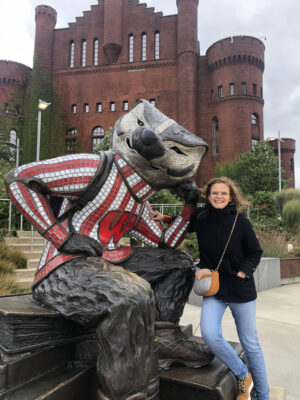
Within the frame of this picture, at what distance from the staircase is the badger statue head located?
3.99 metres

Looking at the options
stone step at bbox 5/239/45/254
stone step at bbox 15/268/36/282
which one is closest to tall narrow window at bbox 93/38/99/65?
stone step at bbox 5/239/45/254

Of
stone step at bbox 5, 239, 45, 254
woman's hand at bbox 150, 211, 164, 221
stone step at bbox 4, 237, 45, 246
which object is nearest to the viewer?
woman's hand at bbox 150, 211, 164, 221

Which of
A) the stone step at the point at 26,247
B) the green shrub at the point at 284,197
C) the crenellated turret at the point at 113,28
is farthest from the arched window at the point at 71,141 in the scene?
the stone step at the point at 26,247

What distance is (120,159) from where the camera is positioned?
1.83 metres

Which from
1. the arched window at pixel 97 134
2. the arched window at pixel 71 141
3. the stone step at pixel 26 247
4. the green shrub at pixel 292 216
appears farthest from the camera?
the arched window at pixel 71 141

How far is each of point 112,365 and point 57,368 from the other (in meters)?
0.37

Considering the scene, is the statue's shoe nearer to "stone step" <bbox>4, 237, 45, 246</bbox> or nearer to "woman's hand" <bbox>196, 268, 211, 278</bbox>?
"woman's hand" <bbox>196, 268, 211, 278</bbox>

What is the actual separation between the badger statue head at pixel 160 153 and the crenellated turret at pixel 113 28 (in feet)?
92.5

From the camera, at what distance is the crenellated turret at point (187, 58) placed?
84.5 ft

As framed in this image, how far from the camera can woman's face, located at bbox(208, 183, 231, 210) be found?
6.54 feet

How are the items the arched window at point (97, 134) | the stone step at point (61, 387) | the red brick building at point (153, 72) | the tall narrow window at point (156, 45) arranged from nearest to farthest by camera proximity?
the stone step at point (61, 387)
the red brick building at point (153, 72)
the tall narrow window at point (156, 45)
the arched window at point (97, 134)

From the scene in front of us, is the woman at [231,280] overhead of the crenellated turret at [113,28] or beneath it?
beneath

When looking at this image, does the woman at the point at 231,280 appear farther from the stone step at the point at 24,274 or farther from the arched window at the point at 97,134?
the arched window at the point at 97,134

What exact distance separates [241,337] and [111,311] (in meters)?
0.98
